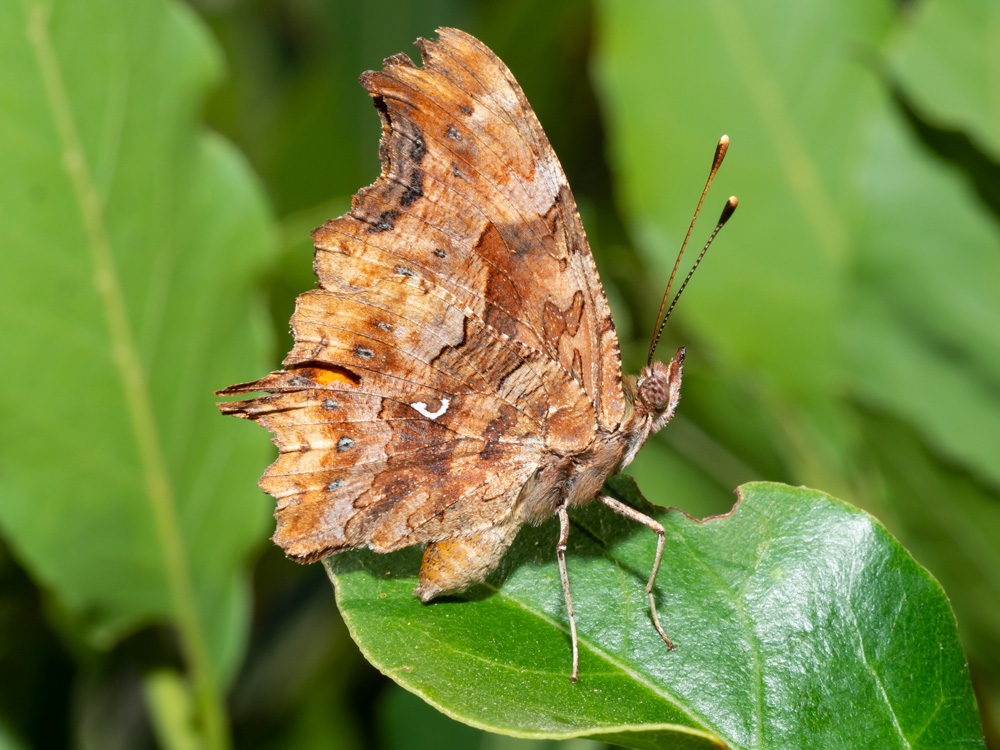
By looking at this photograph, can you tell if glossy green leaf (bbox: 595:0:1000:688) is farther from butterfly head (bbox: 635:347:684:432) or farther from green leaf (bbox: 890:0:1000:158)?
butterfly head (bbox: 635:347:684:432)

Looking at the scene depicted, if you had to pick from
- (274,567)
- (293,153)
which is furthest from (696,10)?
(274,567)

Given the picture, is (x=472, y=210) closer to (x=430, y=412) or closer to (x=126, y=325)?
(x=430, y=412)

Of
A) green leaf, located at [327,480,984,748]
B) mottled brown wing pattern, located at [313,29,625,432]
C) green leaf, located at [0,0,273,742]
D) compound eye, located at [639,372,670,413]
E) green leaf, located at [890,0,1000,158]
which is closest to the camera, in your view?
green leaf, located at [327,480,984,748]

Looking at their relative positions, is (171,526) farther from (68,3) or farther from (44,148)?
(68,3)

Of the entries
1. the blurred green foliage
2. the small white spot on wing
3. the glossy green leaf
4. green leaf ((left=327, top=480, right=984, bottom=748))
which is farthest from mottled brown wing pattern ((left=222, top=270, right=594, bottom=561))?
the glossy green leaf

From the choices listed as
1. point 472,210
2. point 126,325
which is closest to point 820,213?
point 472,210

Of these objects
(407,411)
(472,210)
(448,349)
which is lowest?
(407,411)
